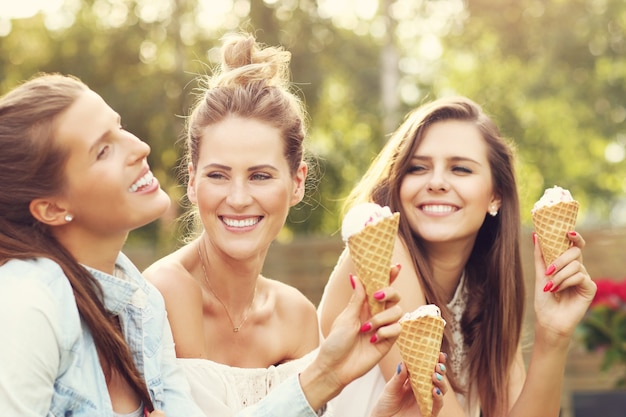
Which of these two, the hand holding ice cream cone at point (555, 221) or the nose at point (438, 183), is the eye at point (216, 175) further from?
the hand holding ice cream cone at point (555, 221)

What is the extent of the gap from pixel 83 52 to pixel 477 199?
18570 mm

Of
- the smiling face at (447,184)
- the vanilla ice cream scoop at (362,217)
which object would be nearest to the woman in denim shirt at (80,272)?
the vanilla ice cream scoop at (362,217)

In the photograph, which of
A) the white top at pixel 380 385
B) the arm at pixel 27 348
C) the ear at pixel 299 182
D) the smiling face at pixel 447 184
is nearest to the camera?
the arm at pixel 27 348

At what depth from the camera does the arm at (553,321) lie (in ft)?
12.5

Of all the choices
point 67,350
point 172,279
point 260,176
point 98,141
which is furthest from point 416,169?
point 67,350

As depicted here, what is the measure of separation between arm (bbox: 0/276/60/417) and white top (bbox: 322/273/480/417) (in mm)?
1782

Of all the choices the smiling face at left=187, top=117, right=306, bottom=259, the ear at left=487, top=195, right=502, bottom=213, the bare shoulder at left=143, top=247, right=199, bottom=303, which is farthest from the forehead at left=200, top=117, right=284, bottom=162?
the ear at left=487, top=195, right=502, bottom=213

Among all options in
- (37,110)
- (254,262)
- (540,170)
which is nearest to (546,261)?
(254,262)

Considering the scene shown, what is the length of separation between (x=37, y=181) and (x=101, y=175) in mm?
200

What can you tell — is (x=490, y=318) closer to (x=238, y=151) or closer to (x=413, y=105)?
(x=238, y=151)

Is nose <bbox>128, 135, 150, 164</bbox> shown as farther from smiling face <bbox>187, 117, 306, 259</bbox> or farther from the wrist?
the wrist

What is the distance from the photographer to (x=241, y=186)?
363 centimetres

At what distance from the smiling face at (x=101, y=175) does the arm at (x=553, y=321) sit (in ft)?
5.54

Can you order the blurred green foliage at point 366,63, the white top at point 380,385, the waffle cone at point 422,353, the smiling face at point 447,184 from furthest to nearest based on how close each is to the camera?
the blurred green foliage at point 366,63, the white top at point 380,385, the smiling face at point 447,184, the waffle cone at point 422,353
